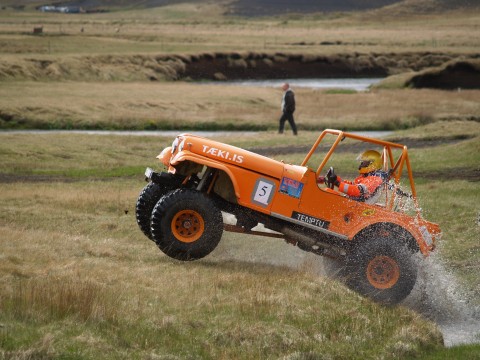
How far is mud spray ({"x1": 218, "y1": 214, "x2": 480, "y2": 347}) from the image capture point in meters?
12.8

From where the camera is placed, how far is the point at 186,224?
1328cm

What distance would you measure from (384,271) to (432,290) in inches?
46.8

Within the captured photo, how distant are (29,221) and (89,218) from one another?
1270 mm

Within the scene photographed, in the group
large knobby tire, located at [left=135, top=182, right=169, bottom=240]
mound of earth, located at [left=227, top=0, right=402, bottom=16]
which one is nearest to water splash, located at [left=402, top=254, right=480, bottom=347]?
large knobby tire, located at [left=135, top=182, right=169, bottom=240]

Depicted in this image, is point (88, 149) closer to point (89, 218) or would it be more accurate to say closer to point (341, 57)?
point (89, 218)

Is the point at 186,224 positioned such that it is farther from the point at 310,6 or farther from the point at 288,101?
the point at 310,6

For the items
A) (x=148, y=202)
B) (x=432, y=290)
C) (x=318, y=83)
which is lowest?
(x=318, y=83)

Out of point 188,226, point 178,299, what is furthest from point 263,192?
point 178,299

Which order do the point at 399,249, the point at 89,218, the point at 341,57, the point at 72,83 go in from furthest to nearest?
the point at 341,57 → the point at 72,83 → the point at 89,218 → the point at 399,249

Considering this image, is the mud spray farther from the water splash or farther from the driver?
the driver

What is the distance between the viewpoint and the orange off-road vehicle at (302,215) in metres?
13.0

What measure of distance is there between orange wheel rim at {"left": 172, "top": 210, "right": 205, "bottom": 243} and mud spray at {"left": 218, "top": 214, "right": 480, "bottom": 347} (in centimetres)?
156

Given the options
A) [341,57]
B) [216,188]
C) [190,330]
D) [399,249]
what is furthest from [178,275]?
[341,57]

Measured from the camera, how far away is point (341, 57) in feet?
254
